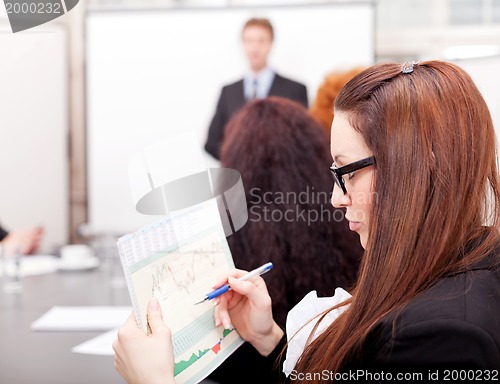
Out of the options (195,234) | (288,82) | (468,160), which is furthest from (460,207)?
(288,82)

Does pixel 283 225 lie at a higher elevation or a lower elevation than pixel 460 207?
lower

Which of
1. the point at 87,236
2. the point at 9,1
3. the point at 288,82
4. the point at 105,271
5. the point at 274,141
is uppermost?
the point at 9,1

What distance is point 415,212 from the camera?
0.67 meters

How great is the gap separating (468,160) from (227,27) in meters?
2.64

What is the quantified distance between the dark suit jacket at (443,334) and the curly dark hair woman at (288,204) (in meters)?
0.41

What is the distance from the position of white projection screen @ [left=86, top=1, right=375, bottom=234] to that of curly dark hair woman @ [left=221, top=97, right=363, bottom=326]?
2.00 meters

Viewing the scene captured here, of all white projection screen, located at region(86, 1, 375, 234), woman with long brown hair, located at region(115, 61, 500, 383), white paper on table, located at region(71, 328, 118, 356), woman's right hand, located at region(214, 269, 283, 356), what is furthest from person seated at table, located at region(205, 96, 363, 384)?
white projection screen, located at region(86, 1, 375, 234)

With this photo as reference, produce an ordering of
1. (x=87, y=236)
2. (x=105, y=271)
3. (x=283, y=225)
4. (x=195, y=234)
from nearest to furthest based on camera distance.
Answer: (x=195, y=234) < (x=283, y=225) < (x=105, y=271) < (x=87, y=236)

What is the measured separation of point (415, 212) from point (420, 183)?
0.11 feet

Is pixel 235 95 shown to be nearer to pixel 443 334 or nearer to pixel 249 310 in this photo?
pixel 249 310

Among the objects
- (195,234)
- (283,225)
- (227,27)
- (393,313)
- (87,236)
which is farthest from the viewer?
(227,27)

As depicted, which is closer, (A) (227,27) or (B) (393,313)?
(B) (393,313)

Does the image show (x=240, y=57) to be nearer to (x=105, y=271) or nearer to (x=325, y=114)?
(x=105, y=271)

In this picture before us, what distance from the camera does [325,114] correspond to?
1166mm
